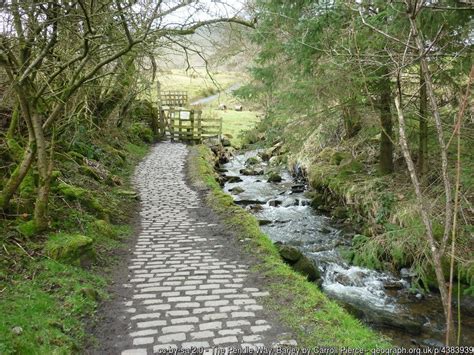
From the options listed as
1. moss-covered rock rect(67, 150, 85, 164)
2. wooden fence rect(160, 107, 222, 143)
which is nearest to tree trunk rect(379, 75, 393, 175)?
moss-covered rock rect(67, 150, 85, 164)

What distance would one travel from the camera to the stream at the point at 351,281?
18.8 feet

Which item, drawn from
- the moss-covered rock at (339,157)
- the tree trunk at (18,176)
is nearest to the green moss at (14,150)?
the tree trunk at (18,176)

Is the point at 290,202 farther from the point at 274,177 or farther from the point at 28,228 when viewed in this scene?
the point at 28,228

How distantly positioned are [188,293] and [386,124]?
618cm

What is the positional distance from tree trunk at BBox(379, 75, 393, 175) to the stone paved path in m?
3.69

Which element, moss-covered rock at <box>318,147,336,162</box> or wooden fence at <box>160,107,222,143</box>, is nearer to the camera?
moss-covered rock at <box>318,147,336,162</box>

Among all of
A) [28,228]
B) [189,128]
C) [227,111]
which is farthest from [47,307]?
[227,111]

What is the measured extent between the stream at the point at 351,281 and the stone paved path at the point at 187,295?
205 centimetres

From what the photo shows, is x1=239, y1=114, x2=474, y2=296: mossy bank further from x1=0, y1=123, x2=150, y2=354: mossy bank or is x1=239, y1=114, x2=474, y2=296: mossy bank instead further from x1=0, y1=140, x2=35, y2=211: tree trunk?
x1=0, y1=140, x2=35, y2=211: tree trunk

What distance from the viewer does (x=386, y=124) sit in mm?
9078

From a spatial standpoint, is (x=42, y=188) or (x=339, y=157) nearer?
(x=42, y=188)

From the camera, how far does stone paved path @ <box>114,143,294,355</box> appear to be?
4.05 metres

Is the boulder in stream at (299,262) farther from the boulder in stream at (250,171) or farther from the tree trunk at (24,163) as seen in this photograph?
the boulder in stream at (250,171)

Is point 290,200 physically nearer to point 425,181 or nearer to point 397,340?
point 425,181
